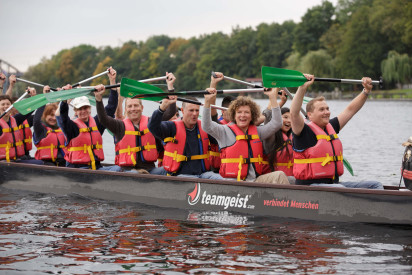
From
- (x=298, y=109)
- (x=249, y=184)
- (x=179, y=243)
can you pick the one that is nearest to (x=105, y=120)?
(x=249, y=184)

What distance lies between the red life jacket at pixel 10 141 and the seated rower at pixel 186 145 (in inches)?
116

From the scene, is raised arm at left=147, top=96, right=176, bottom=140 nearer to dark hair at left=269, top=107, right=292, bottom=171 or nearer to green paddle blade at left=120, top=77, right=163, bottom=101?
green paddle blade at left=120, top=77, right=163, bottom=101

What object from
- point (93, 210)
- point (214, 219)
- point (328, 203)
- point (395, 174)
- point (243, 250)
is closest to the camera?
point (243, 250)

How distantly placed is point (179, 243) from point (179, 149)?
5.52ft

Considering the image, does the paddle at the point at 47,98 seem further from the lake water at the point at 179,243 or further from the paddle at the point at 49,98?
the lake water at the point at 179,243

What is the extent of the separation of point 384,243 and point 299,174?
1.13m

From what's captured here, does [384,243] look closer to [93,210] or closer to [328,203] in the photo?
[328,203]

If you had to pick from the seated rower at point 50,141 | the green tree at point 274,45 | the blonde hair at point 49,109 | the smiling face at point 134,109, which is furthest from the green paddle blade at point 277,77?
the green tree at point 274,45

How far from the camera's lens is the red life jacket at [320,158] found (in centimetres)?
637

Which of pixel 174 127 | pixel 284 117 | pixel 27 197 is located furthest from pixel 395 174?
pixel 27 197

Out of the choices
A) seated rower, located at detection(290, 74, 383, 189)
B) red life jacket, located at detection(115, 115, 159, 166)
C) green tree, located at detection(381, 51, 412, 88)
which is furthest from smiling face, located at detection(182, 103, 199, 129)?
green tree, located at detection(381, 51, 412, 88)

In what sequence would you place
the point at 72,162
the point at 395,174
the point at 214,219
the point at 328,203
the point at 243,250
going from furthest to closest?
the point at 395,174, the point at 72,162, the point at 214,219, the point at 328,203, the point at 243,250

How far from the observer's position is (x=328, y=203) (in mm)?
6367

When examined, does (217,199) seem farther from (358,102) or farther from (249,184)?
(358,102)
